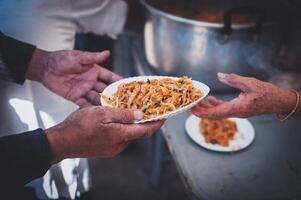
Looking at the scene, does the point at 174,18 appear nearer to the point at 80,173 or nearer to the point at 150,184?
the point at 80,173

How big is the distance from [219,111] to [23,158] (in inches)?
30.5

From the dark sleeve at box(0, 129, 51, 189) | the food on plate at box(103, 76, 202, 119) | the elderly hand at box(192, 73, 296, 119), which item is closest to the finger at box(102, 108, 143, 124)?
the food on plate at box(103, 76, 202, 119)

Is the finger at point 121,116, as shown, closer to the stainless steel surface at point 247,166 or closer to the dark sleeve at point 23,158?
the dark sleeve at point 23,158

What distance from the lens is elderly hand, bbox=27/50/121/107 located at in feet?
5.16

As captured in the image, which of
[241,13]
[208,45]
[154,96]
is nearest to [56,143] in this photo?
[154,96]

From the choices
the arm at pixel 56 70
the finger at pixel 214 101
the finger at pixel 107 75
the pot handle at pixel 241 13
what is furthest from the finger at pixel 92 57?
the pot handle at pixel 241 13

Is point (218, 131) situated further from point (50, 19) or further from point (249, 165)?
point (50, 19)

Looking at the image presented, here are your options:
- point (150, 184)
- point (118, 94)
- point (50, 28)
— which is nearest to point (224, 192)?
point (118, 94)

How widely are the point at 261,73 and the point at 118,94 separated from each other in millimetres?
943

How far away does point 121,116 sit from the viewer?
1162 millimetres

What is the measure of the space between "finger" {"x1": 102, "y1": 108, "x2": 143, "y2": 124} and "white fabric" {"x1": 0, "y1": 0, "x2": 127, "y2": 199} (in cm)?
87

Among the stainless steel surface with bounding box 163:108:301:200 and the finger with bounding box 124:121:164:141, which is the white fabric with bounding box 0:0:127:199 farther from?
the finger with bounding box 124:121:164:141

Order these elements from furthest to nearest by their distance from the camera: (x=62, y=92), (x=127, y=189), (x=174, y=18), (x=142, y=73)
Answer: (x=127, y=189), (x=142, y=73), (x=174, y=18), (x=62, y=92)

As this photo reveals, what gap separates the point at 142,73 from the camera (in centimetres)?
222
